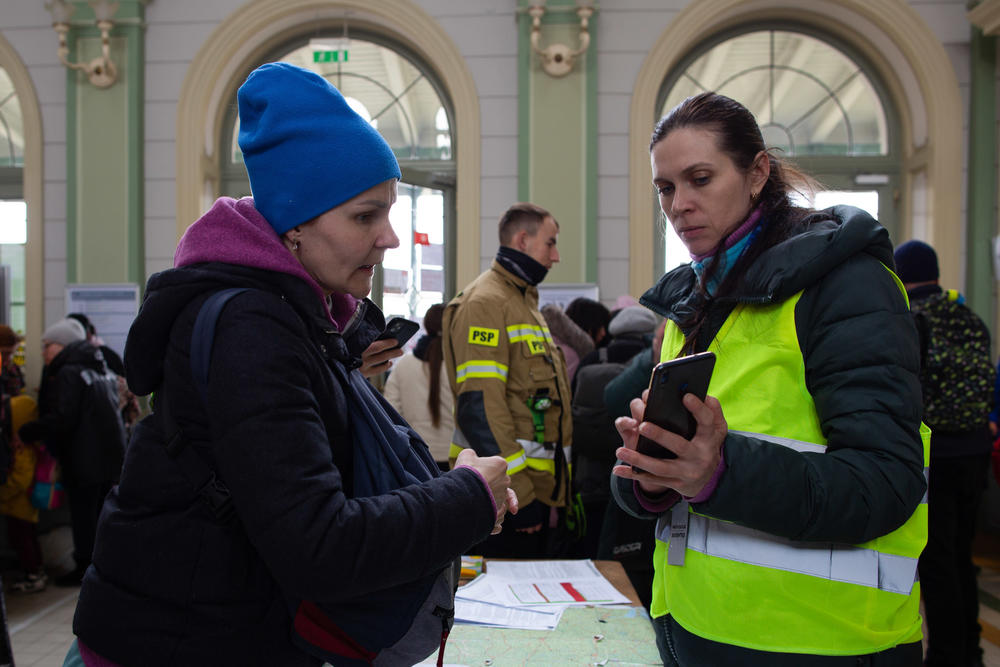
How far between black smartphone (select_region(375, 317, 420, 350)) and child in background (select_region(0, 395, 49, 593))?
3.97 metres

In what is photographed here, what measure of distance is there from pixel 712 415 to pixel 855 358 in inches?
8.7

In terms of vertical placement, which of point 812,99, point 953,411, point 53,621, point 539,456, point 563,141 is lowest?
point 53,621

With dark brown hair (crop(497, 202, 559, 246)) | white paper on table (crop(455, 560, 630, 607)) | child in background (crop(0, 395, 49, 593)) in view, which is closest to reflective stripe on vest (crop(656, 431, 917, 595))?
white paper on table (crop(455, 560, 630, 607))

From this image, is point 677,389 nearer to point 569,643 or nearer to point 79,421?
point 569,643

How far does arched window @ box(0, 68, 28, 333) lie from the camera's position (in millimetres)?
5836

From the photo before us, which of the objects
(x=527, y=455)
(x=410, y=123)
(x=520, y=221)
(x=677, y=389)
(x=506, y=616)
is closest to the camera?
(x=677, y=389)

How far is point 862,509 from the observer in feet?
3.15

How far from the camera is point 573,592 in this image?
1.82 meters

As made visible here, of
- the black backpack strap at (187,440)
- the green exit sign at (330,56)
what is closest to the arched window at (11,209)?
the green exit sign at (330,56)

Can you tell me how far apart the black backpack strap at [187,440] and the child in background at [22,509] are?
417cm

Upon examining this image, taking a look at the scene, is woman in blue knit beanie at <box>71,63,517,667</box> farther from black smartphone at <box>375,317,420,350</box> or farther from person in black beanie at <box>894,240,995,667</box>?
person in black beanie at <box>894,240,995,667</box>

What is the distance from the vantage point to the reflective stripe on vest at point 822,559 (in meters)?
1.03

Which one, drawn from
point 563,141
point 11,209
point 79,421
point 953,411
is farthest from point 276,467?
point 11,209

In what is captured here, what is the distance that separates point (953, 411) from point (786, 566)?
8.30 feet
